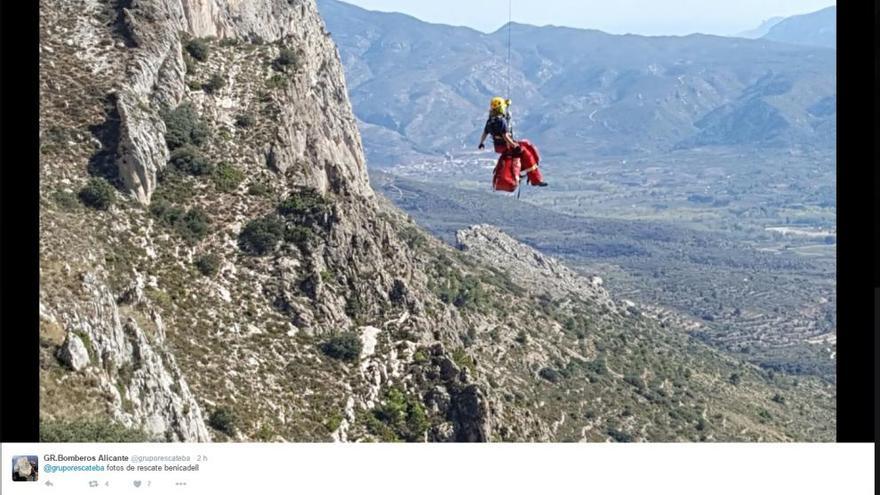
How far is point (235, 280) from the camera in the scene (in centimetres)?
4556

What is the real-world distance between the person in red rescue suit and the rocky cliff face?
1078cm

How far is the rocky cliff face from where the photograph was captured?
Result: 112 feet

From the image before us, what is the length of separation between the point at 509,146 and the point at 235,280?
24.3 metres

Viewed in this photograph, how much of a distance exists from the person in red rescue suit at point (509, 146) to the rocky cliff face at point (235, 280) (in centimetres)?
1078

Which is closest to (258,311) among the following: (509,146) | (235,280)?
(235,280)

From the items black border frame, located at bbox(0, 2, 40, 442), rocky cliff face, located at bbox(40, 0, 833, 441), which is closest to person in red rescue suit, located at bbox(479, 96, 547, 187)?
black border frame, located at bbox(0, 2, 40, 442)

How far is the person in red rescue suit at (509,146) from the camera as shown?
2320cm

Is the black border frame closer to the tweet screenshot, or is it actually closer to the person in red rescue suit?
the tweet screenshot

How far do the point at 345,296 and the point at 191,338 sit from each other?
10667mm
